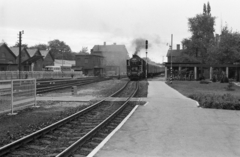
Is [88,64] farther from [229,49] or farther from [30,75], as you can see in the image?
[229,49]

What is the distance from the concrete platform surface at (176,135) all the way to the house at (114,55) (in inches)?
2735

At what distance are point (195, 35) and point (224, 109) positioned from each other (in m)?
54.0

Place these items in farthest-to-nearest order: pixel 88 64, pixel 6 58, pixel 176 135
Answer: pixel 88 64
pixel 6 58
pixel 176 135

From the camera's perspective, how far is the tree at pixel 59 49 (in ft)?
406

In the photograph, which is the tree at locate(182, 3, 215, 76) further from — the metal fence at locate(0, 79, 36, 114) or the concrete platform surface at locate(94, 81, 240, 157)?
the metal fence at locate(0, 79, 36, 114)

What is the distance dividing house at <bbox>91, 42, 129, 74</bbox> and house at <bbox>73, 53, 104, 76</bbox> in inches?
205

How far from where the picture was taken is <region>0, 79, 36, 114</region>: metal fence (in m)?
11.2

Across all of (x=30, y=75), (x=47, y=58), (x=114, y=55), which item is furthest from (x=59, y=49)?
(x=30, y=75)

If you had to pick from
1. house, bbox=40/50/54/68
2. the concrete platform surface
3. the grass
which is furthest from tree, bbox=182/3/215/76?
the concrete platform surface

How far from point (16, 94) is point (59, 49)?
116448 millimetres

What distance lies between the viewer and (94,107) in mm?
Result: 13891

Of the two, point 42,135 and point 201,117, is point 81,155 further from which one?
point 201,117

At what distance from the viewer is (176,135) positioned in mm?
8203

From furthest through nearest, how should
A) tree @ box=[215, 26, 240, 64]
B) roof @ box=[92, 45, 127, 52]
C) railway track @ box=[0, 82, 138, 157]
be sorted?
roof @ box=[92, 45, 127, 52]
tree @ box=[215, 26, 240, 64]
railway track @ box=[0, 82, 138, 157]
